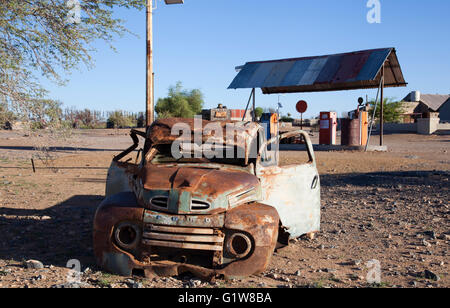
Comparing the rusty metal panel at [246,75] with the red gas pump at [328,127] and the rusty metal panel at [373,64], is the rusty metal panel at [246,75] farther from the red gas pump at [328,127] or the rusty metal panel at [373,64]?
the rusty metal panel at [373,64]

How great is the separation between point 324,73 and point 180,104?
33436 mm

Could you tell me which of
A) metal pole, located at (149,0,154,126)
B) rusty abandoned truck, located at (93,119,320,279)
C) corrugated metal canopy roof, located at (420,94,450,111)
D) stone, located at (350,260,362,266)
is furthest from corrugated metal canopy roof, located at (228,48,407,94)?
corrugated metal canopy roof, located at (420,94,450,111)

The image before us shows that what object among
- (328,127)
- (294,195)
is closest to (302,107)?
(328,127)

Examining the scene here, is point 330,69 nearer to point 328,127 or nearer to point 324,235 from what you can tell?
point 328,127

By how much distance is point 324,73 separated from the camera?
2381 centimetres

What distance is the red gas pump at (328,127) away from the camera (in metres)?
25.3

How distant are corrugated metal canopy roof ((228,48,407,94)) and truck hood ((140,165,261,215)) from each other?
697 inches

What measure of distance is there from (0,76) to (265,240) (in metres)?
6.73

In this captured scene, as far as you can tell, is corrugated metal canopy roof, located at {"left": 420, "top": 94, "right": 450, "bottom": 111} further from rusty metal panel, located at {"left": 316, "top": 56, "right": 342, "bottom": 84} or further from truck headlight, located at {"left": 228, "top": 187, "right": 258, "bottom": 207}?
truck headlight, located at {"left": 228, "top": 187, "right": 258, "bottom": 207}

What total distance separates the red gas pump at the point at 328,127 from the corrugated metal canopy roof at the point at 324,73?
4.74 ft

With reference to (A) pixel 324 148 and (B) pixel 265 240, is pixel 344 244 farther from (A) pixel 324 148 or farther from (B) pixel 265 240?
(A) pixel 324 148

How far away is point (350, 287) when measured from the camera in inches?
176

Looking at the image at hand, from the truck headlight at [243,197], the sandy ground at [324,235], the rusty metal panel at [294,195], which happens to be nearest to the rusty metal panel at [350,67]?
the sandy ground at [324,235]
